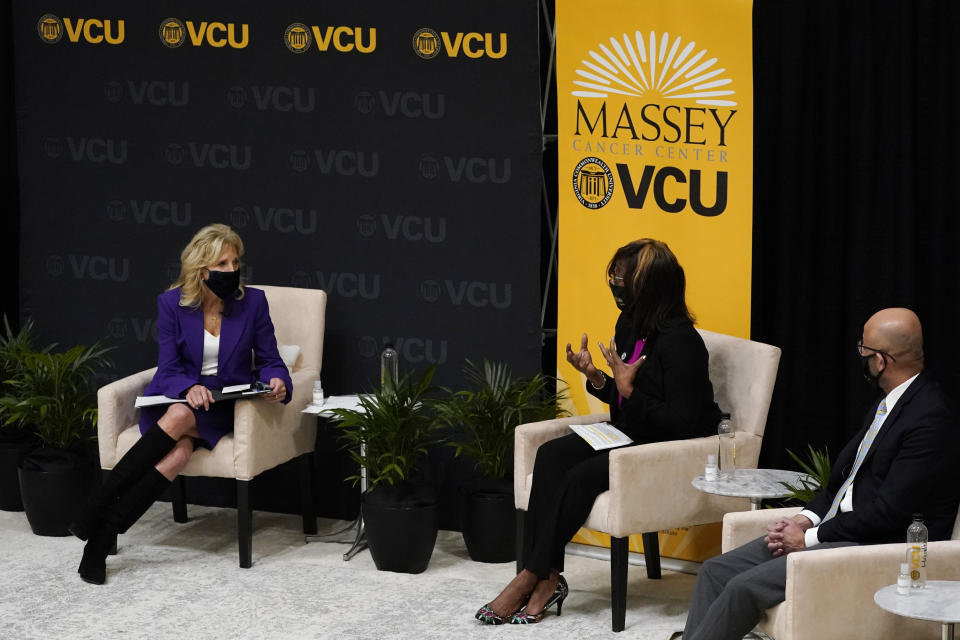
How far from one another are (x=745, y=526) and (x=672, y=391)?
0.78 meters

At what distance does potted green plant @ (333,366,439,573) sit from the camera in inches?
201

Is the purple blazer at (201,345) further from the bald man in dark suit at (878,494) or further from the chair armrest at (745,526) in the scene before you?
the bald man in dark suit at (878,494)

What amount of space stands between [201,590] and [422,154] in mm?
1945

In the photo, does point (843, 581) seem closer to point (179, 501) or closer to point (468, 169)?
point (468, 169)

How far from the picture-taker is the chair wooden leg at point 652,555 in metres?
5.09

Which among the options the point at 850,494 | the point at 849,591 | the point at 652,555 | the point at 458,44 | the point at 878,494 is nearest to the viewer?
the point at 849,591

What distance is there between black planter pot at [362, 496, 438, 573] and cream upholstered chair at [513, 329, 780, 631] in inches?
17.5

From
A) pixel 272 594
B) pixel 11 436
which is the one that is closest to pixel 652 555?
pixel 272 594

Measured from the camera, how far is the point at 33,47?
607 cm

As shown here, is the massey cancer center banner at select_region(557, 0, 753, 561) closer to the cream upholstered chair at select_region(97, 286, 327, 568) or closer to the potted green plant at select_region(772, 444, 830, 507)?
the potted green plant at select_region(772, 444, 830, 507)

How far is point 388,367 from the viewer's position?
218 inches

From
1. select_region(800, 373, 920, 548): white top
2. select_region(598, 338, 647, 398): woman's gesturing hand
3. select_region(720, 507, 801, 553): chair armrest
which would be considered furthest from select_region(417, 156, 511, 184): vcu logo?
select_region(800, 373, 920, 548): white top

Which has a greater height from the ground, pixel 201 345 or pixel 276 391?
pixel 201 345

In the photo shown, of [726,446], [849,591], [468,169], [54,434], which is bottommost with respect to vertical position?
[849,591]
